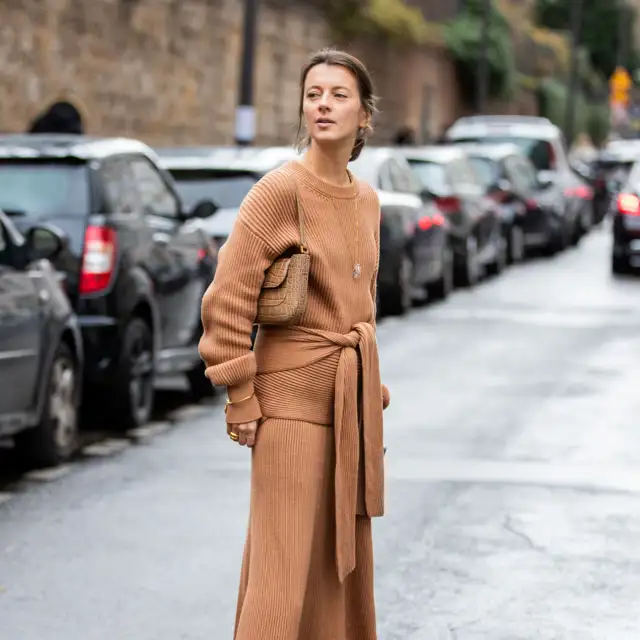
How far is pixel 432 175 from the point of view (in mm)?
21875

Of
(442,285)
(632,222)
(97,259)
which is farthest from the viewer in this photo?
(632,222)

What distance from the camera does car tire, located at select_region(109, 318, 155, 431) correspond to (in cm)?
1086

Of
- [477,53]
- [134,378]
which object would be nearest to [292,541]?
[134,378]

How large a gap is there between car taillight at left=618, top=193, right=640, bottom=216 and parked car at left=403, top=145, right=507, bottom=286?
58.9 inches

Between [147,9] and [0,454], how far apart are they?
23.5 meters

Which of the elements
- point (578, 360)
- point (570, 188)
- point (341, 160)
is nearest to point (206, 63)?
point (570, 188)

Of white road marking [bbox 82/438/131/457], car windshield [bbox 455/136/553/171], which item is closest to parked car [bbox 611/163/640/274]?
car windshield [bbox 455/136/553/171]

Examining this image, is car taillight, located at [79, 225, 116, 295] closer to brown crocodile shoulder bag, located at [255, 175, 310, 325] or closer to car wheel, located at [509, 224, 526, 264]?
brown crocodile shoulder bag, located at [255, 175, 310, 325]

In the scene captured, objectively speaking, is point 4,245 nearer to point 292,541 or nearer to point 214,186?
point 292,541

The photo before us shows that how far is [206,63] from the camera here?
36.3 metres

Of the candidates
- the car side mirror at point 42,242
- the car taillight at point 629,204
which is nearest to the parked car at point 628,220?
the car taillight at point 629,204

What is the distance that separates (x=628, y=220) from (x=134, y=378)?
1344 centimetres

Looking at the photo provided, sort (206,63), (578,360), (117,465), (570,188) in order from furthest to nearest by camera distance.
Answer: (206,63)
(570,188)
(578,360)
(117,465)

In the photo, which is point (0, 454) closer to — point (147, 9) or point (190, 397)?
point (190, 397)
